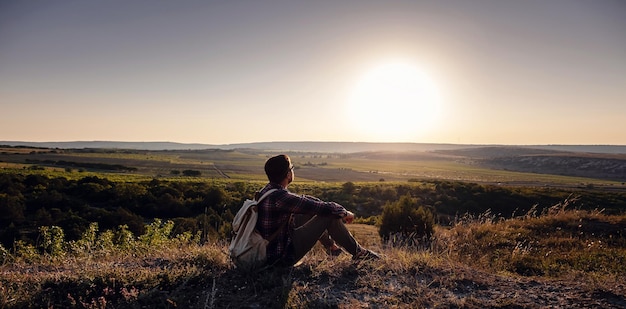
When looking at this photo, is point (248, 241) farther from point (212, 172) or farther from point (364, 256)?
point (212, 172)

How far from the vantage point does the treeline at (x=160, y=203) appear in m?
19.3

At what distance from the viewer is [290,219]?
15.0ft

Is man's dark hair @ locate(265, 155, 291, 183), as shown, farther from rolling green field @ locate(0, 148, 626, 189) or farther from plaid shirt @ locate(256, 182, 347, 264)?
rolling green field @ locate(0, 148, 626, 189)

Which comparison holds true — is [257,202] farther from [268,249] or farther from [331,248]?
[331,248]

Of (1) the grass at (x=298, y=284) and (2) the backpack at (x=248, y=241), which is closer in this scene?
(1) the grass at (x=298, y=284)

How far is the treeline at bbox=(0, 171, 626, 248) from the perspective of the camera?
19.3 metres

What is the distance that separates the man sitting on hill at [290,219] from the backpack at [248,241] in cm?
8

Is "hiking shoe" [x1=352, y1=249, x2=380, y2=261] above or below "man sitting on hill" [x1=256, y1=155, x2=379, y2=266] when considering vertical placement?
below

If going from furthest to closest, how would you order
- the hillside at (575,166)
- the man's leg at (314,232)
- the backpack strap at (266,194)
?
the hillside at (575,166) → the man's leg at (314,232) → the backpack strap at (266,194)

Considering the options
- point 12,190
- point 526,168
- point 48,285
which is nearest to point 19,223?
point 12,190

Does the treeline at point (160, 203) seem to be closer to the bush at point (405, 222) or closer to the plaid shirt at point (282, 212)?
the bush at point (405, 222)

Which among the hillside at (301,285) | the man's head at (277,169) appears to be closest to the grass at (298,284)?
the hillside at (301,285)

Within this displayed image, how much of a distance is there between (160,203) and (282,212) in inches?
1047

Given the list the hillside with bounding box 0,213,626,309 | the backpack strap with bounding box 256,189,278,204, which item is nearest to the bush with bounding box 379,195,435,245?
the hillside with bounding box 0,213,626,309
